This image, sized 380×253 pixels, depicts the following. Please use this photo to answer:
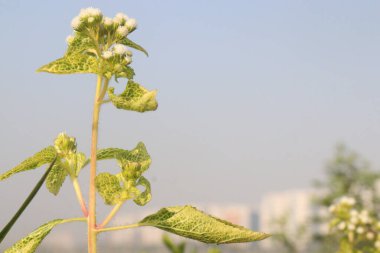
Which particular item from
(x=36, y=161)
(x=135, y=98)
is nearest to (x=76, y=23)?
(x=135, y=98)

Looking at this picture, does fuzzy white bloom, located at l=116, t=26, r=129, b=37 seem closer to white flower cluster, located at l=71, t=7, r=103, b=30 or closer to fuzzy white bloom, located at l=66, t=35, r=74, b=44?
white flower cluster, located at l=71, t=7, r=103, b=30

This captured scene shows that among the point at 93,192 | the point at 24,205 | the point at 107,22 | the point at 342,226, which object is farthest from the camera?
the point at 342,226

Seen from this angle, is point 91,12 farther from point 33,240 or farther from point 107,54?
point 33,240

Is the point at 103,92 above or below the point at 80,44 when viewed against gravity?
below

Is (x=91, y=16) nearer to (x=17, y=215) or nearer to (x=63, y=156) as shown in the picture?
(x=63, y=156)

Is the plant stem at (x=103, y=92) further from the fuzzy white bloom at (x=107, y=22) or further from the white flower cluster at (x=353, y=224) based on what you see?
the white flower cluster at (x=353, y=224)

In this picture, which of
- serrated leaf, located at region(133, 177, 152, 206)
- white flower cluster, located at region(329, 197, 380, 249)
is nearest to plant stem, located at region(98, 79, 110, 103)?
serrated leaf, located at region(133, 177, 152, 206)

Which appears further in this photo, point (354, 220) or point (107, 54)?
point (354, 220)
